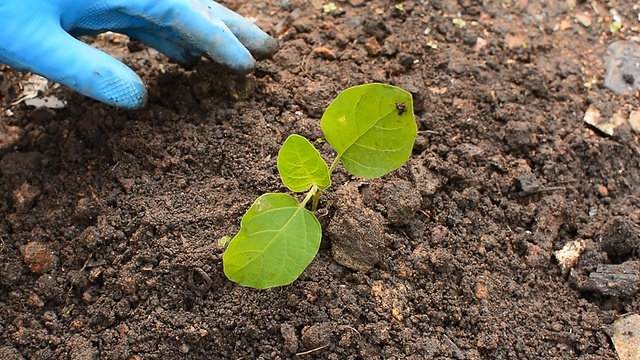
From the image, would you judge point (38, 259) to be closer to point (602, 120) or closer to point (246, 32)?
point (246, 32)

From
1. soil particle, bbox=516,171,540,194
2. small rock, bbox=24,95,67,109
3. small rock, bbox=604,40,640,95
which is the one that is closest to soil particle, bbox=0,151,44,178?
small rock, bbox=24,95,67,109

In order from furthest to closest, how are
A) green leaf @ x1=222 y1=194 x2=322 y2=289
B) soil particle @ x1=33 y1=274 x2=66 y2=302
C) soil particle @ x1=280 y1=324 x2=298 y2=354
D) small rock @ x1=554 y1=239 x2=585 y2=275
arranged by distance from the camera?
small rock @ x1=554 y1=239 x2=585 y2=275
soil particle @ x1=33 y1=274 x2=66 y2=302
soil particle @ x1=280 y1=324 x2=298 y2=354
green leaf @ x1=222 y1=194 x2=322 y2=289

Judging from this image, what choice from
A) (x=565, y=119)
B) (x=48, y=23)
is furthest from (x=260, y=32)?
(x=565, y=119)

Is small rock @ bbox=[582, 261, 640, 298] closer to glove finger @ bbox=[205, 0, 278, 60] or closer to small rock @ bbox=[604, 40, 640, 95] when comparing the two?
small rock @ bbox=[604, 40, 640, 95]

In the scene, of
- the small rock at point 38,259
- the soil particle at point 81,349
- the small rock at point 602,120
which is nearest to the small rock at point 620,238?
the small rock at point 602,120

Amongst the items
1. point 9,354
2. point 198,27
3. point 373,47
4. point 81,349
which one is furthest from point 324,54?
point 9,354
